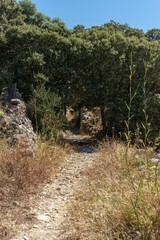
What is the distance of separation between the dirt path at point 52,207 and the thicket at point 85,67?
4.90m

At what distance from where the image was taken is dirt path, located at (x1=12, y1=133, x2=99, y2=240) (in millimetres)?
2748

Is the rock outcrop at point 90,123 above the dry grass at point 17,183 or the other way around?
above

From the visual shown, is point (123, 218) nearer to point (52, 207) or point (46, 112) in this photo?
point (52, 207)

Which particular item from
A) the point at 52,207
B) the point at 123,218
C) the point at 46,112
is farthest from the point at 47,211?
the point at 46,112

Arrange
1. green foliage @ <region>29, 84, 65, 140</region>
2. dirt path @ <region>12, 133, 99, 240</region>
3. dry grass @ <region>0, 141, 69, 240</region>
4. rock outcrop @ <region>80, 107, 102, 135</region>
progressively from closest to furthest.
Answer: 1. dirt path @ <region>12, 133, 99, 240</region>
2. dry grass @ <region>0, 141, 69, 240</region>
3. green foliage @ <region>29, 84, 65, 140</region>
4. rock outcrop @ <region>80, 107, 102, 135</region>

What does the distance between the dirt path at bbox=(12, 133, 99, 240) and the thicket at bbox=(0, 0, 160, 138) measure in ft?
16.1

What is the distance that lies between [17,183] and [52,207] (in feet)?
A: 2.57

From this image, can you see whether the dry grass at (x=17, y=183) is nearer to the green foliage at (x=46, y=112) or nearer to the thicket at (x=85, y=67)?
the green foliage at (x=46, y=112)

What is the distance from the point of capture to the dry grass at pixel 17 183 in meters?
2.94

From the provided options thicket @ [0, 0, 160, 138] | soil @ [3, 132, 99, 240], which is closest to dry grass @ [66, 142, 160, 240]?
soil @ [3, 132, 99, 240]

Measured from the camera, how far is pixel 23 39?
9508mm

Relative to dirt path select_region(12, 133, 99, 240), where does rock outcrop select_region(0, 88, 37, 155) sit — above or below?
above

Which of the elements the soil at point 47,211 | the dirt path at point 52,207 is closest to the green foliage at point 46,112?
the dirt path at point 52,207

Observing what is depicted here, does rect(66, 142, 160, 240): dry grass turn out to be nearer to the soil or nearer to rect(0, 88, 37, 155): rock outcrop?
the soil
